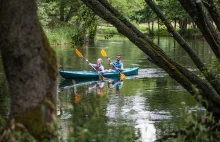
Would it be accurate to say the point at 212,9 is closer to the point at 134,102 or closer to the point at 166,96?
the point at 134,102

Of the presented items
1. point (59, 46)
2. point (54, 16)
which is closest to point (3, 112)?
point (59, 46)

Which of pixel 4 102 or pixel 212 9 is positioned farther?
pixel 4 102

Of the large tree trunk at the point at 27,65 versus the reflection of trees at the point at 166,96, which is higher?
the large tree trunk at the point at 27,65

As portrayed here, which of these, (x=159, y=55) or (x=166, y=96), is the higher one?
(x=159, y=55)

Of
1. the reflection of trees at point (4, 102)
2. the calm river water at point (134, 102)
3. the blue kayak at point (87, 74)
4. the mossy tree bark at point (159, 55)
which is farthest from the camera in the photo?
the blue kayak at point (87, 74)


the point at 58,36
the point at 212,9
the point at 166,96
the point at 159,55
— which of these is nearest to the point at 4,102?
the point at 166,96

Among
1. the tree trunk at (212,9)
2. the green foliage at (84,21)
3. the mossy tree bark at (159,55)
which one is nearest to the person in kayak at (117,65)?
the green foliage at (84,21)

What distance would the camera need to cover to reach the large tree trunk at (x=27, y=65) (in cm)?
336

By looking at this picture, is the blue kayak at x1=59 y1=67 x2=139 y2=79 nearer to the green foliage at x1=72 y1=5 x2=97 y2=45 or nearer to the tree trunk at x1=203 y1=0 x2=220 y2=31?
the green foliage at x1=72 y1=5 x2=97 y2=45

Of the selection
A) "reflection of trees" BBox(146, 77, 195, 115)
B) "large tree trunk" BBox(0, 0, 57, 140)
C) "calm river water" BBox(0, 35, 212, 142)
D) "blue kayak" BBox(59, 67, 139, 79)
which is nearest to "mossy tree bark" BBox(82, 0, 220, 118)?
"calm river water" BBox(0, 35, 212, 142)

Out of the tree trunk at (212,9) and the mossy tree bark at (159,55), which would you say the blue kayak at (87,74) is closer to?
the mossy tree bark at (159,55)

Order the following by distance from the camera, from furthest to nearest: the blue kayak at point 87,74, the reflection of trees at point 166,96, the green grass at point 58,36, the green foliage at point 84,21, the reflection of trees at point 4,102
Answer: the green grass at point 58,36 → the blue kayak at point 87,74 → the reflection of trees at point 166,96 → the reflection of trees at point 4,102 → the green foliage at point 84,21

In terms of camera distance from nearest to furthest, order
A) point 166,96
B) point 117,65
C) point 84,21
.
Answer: point 84,21 → point 166,96 → point 117,65

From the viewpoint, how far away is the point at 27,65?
3371mm
